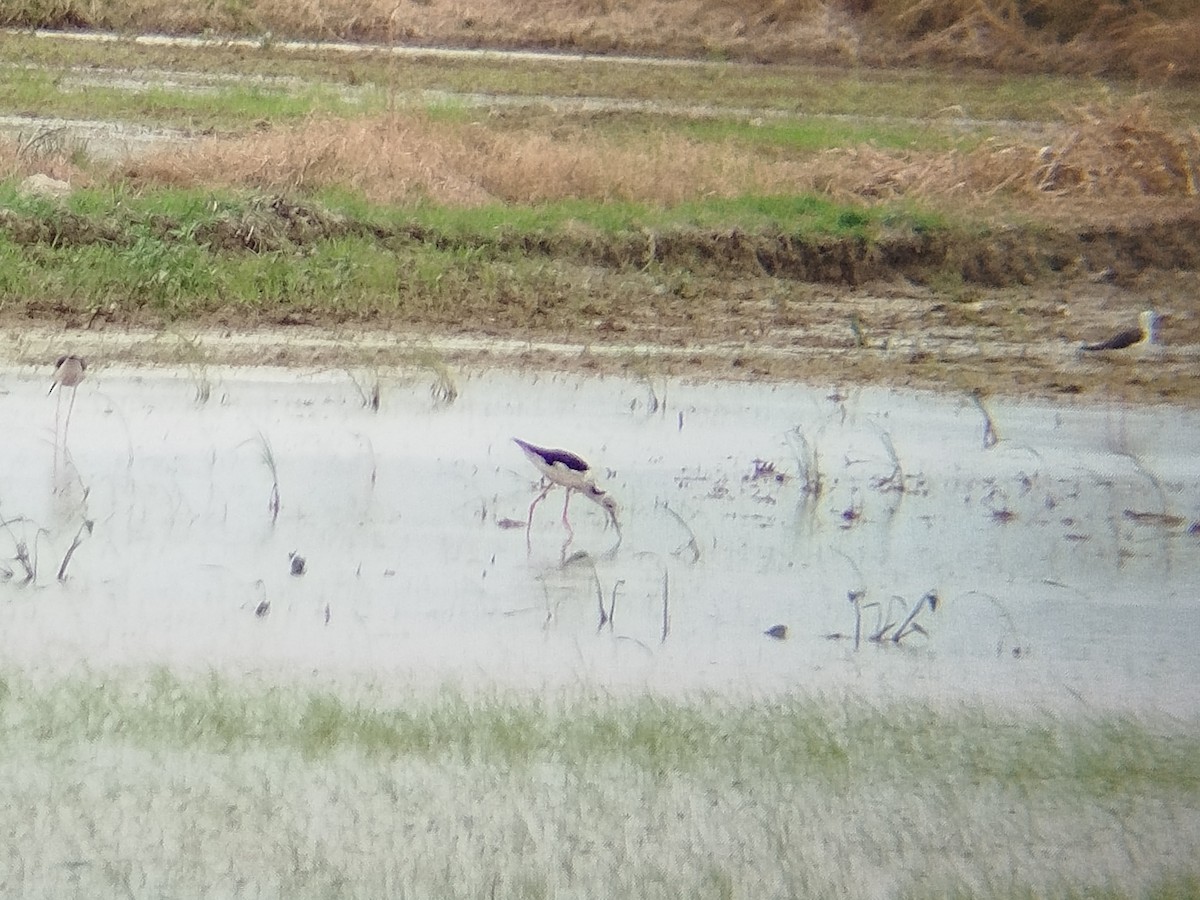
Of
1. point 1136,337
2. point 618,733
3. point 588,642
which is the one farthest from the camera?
point 1136,337

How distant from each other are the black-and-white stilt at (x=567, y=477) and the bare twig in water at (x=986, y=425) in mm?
802

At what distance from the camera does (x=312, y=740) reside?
5.96 feet

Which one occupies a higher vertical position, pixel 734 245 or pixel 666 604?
pixel 734 245

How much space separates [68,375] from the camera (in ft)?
9.11

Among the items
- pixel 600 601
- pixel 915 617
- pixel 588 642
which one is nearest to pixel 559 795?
pixel 588 642

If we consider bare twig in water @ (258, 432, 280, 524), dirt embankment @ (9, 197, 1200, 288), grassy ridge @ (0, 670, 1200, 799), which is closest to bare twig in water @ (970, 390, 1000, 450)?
dirt embankment @ (9, 197, 1200, 288)

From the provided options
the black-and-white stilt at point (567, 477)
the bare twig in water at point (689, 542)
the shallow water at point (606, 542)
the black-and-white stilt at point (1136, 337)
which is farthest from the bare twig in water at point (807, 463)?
the black-and-white stilt at point (1136, 337)

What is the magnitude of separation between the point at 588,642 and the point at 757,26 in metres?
2.19

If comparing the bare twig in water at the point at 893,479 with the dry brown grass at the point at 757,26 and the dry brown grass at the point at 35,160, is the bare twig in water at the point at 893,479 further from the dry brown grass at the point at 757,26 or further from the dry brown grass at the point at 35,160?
the dry brown grass at the point at 35,160

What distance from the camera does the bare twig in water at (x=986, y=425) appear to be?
8.73 ft

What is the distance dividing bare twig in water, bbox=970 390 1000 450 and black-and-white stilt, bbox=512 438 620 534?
2.63ft

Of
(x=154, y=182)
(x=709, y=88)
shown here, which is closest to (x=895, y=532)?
(x=709, y=88)

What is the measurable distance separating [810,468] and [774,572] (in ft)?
1.17

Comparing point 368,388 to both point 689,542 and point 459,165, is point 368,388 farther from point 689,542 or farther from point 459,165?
point 459,165
